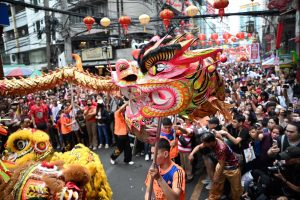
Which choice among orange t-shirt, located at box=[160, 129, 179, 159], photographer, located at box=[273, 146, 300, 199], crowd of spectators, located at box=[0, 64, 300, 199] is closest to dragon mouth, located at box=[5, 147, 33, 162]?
crowd of spectators, located at box=[0, 64, 300, 199]

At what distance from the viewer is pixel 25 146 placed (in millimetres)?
4008

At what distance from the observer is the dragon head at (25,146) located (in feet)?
12.9

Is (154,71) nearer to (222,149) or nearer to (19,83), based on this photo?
(222,149)

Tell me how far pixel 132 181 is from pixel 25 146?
262 centimetres

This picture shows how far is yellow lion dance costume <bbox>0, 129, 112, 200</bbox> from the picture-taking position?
12.2 feet

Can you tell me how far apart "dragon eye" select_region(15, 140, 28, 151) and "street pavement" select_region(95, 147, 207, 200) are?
2079mm

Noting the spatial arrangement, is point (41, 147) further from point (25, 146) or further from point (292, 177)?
point (292, 177)

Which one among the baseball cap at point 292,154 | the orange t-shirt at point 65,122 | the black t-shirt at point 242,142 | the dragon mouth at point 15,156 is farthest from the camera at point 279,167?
the orange t-shirt at point 65,122

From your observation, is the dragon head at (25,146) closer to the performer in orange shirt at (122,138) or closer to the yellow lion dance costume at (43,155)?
the yellow lion dance costume at (43,155)

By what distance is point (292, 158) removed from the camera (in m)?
3.03

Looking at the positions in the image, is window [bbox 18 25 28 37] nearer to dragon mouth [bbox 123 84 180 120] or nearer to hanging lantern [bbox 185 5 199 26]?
hanging lantern [bbox 185 5 199 26]

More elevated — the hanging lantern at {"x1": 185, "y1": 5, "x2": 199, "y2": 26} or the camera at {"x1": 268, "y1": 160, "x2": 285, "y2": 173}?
the hanging lantern at {"x1": 185, "y1": 5, "x2": 199, "y2": 26}

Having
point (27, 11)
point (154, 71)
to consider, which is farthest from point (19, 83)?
point (27, 11)

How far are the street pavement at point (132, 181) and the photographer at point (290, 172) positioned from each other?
2.09 metres
